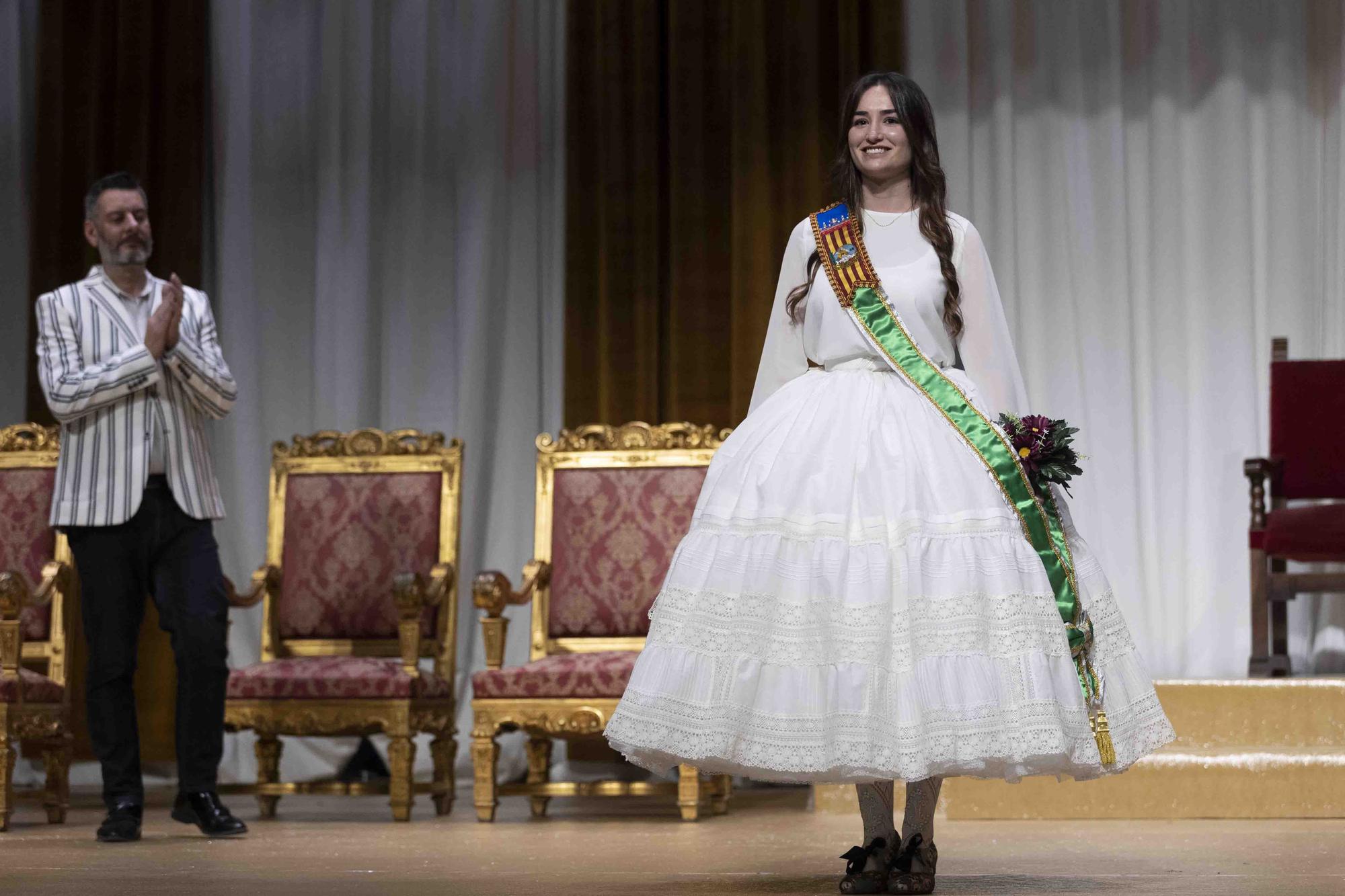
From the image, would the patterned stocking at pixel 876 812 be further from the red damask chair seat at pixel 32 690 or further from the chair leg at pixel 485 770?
the red damask chair seat at pixel 32 690

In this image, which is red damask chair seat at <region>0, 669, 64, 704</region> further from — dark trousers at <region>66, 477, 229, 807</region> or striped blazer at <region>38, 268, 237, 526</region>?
striped blazer at <region>38, 268, 237, 526</region>

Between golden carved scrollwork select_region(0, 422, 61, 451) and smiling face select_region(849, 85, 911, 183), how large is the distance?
121 inches

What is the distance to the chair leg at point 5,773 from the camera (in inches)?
163

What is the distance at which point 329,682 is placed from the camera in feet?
14.3

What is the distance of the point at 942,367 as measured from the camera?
282 cm

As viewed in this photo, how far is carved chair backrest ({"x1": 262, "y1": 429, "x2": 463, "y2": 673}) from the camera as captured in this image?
4758mm

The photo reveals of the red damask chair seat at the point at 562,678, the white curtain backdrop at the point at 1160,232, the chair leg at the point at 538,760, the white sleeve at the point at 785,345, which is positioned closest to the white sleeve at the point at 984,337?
the white sleeve at the point at 785,345

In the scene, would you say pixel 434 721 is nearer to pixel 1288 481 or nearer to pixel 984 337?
pixel 984 337

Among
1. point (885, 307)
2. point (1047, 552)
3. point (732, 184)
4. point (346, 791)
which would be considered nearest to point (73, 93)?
point (732, 184)

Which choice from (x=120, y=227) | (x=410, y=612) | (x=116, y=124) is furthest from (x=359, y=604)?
(x=116, y=124)

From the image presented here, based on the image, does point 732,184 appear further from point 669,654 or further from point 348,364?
point 669,654

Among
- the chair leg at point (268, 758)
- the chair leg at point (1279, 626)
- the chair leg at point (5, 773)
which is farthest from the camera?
the chair leg at point (1279, 626)

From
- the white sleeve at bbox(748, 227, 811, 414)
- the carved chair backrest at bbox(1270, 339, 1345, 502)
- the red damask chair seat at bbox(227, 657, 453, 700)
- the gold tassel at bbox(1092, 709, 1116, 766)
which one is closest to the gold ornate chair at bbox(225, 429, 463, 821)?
the red damask chair seat at bbox(227, 657, 453, 700)

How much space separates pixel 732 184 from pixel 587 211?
1.72 feet
